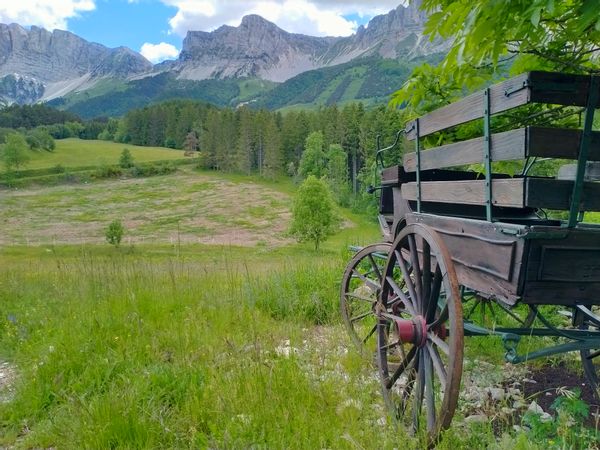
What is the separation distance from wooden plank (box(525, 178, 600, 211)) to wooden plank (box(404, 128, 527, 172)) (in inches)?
7.3

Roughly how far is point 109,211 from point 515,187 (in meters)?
75.6

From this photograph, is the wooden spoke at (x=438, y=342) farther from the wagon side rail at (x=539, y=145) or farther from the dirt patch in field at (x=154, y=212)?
the dirt patch in field at (x=154, y=212)

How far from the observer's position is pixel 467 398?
368 centimetres

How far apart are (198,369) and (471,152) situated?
2.90 meters

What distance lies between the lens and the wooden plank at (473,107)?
2.45 meters

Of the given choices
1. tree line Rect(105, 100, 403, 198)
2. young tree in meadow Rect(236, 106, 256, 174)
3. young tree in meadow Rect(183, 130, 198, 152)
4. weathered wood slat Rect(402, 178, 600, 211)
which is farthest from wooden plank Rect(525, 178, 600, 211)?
young tree in meadow Rect(183, 130, 198, 152)

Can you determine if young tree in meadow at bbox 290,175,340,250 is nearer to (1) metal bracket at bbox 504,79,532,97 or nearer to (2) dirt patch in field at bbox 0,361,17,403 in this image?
(2) dirt patch in field at bbox 0,361,17,403

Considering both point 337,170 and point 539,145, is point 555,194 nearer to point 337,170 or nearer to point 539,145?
point 539,145

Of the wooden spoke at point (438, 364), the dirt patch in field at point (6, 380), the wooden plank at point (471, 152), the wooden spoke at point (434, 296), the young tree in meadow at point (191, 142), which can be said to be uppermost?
the young tree in meadow at point (191, 142)

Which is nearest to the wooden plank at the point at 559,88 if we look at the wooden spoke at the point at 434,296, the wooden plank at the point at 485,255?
the wooden plank at the point at 485,255

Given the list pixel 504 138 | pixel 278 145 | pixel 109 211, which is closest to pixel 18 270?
pixel 504 138

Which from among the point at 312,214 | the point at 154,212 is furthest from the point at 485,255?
the point at 154,212

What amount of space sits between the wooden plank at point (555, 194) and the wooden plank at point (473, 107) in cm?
46

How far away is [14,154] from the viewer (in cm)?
9619
